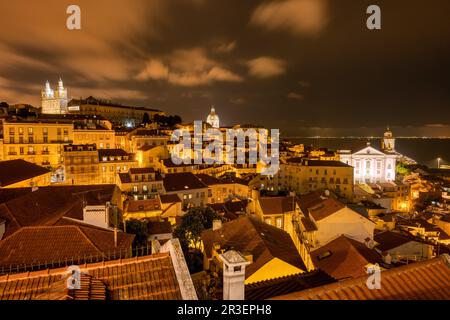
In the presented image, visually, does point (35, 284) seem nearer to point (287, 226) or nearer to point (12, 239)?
point (12, 239)

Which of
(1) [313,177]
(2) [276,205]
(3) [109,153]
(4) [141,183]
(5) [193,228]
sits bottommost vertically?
(5) [193,228]

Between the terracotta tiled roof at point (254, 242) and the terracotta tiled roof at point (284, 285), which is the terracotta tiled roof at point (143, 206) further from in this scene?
the terracotta tiled roof at point (284, 285)

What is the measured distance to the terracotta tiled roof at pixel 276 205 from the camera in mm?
27219

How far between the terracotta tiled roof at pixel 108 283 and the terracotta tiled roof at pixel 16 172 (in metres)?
23.4

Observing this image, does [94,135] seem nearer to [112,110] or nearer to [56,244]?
[112,110]

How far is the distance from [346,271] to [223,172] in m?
39.8

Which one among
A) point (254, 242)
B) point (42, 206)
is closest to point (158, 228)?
point (42, 206)

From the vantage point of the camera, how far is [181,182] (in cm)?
3806

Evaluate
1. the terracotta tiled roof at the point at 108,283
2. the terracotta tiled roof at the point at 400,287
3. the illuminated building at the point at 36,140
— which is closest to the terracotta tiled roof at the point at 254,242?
the terracotta tiled roof at the point at 108,283

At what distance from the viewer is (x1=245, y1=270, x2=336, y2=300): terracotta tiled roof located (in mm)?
8695

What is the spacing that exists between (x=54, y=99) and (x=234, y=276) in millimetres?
95309

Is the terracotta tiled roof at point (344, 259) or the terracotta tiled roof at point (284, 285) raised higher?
the terracotta tiled roof at point (284, 285)

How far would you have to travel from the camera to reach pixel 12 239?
9648 mm
